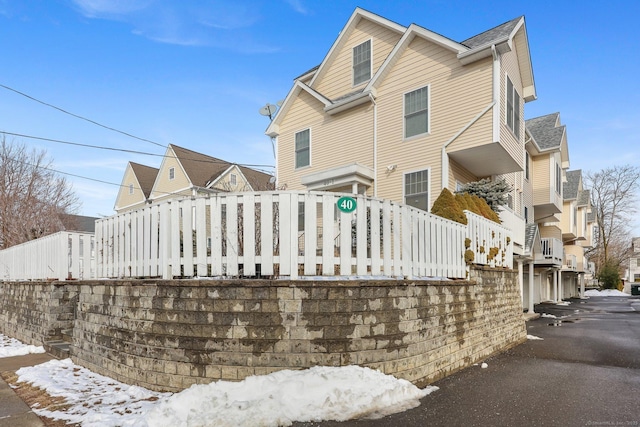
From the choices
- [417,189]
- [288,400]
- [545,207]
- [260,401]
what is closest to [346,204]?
[288,400]

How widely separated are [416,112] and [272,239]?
8.68 m

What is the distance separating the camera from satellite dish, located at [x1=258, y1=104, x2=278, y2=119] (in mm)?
16172

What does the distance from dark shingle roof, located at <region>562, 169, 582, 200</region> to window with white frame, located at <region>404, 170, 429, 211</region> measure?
2159 cm

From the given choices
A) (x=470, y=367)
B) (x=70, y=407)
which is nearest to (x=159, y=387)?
(x=70, y=407)

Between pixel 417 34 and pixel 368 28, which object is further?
pixel 368 28

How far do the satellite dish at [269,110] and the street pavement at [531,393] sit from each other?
38.8 feet

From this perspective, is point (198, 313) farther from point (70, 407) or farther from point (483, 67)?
point (483, 67)

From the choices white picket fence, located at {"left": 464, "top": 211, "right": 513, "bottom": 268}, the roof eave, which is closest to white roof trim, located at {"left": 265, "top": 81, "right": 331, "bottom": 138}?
the roof eave

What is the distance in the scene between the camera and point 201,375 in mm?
4617

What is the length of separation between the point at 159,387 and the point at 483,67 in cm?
1084

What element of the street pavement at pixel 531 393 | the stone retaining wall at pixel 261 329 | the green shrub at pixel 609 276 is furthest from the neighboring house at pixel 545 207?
the green shrub at pixel 609 276

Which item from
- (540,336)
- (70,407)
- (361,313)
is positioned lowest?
(540,336)

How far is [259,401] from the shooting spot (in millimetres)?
4035

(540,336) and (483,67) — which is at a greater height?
(483,67)
